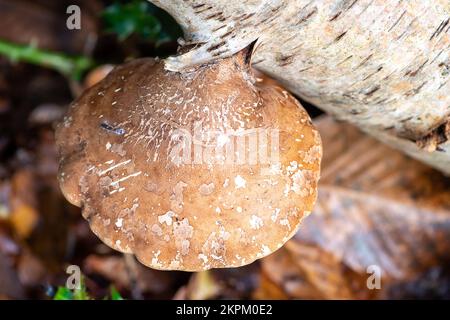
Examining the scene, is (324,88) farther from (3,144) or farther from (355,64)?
(3,144)

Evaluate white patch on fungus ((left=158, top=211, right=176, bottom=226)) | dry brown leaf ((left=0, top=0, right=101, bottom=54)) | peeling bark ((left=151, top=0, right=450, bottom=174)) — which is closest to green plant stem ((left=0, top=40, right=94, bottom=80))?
dry brown leaf ((left=0, top=0, right=101, bottom=54))

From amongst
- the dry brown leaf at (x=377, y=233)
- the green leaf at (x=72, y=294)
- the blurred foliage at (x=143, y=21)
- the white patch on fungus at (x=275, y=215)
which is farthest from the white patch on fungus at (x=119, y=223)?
the dry brown leaf at (x=377, y=233)

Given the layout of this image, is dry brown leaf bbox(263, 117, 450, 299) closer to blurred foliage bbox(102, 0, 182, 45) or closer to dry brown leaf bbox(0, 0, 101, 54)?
blurred foliage bbox(102, 0, 182, 45)

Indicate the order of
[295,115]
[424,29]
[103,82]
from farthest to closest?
[103,82] → [295,115] → [424,29]

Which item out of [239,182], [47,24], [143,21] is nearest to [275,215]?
[239,182]

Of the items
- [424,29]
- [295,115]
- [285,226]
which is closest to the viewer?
[424,29]

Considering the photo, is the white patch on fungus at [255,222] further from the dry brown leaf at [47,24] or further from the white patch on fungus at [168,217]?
the dry brown leaf at [47,24]

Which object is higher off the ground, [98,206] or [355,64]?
[355,64]

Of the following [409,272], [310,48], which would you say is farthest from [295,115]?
[409,272]
